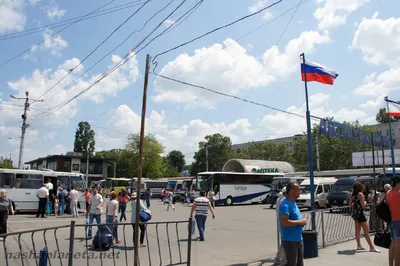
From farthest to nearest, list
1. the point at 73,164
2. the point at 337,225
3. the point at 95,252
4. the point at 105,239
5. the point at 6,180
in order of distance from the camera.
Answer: the point at 73,164 → the point at 6,180 → the point at 337,225 → the point at 95,252 → the point at 105,239

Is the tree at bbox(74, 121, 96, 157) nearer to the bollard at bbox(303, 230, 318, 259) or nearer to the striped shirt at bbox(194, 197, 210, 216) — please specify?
the striped shirt at bbox(194, 197, 210, 216)

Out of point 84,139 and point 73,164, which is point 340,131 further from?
point 84,139

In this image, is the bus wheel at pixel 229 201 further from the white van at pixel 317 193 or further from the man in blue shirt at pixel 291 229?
the man in blue shirt at pixel 291 229

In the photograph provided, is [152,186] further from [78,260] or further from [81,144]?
[78,260]

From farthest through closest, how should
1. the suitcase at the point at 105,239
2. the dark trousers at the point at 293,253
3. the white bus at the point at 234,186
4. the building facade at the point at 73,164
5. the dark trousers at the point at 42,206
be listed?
the building facade at the point at 73,164 < the white bus at the point at 234,186 < the dark trousers at the point at 42,206 < the suitcase at the point at 105,239 < the dark trousers at the point at 293,253

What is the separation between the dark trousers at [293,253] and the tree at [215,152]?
3362 inches

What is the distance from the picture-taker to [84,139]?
299 feet

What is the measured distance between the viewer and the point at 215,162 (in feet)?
305

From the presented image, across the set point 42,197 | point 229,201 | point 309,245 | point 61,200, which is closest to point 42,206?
point 42,197

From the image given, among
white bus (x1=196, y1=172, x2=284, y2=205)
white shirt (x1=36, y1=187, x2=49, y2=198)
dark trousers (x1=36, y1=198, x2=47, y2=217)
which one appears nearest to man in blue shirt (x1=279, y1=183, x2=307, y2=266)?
white shirt (x1=36, y1=187, x2=49, y2=198)

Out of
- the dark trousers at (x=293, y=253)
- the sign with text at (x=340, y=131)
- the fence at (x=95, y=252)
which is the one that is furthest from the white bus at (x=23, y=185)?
the dark trousers at (x=293, y=253)

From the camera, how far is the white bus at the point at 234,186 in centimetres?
3475

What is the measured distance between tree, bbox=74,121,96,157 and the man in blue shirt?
89.7 metres

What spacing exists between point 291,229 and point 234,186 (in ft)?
100
